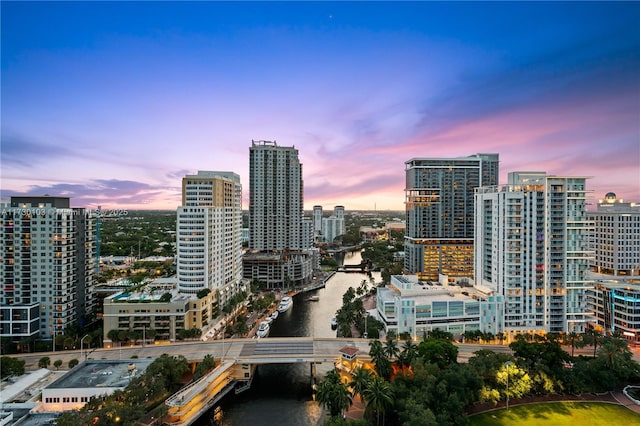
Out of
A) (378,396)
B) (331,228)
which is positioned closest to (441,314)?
(378,396)

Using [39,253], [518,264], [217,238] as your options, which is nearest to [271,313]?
[217,238]

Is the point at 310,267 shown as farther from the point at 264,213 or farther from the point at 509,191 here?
the point at 509,191

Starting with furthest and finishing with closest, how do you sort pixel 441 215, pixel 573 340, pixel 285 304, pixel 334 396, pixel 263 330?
1. pixel 441 215
2. pixel 285 304
3. pixel 263 330
4. pixel 573 340
5. pixel 334 396

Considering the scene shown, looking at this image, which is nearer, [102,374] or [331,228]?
[102,374]

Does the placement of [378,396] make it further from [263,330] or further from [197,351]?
[263,330]

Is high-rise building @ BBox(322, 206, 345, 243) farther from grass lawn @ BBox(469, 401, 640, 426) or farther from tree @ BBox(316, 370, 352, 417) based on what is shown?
tree @ BBox(316, 370, 352, 417)

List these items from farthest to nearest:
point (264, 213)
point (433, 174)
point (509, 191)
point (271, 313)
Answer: point (264, 213)
point (433, 174)
point (271, 313)
point (509, 191)

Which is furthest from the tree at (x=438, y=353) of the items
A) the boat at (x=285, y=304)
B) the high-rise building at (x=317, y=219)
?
the high-rise building at (x=317, y=219)
